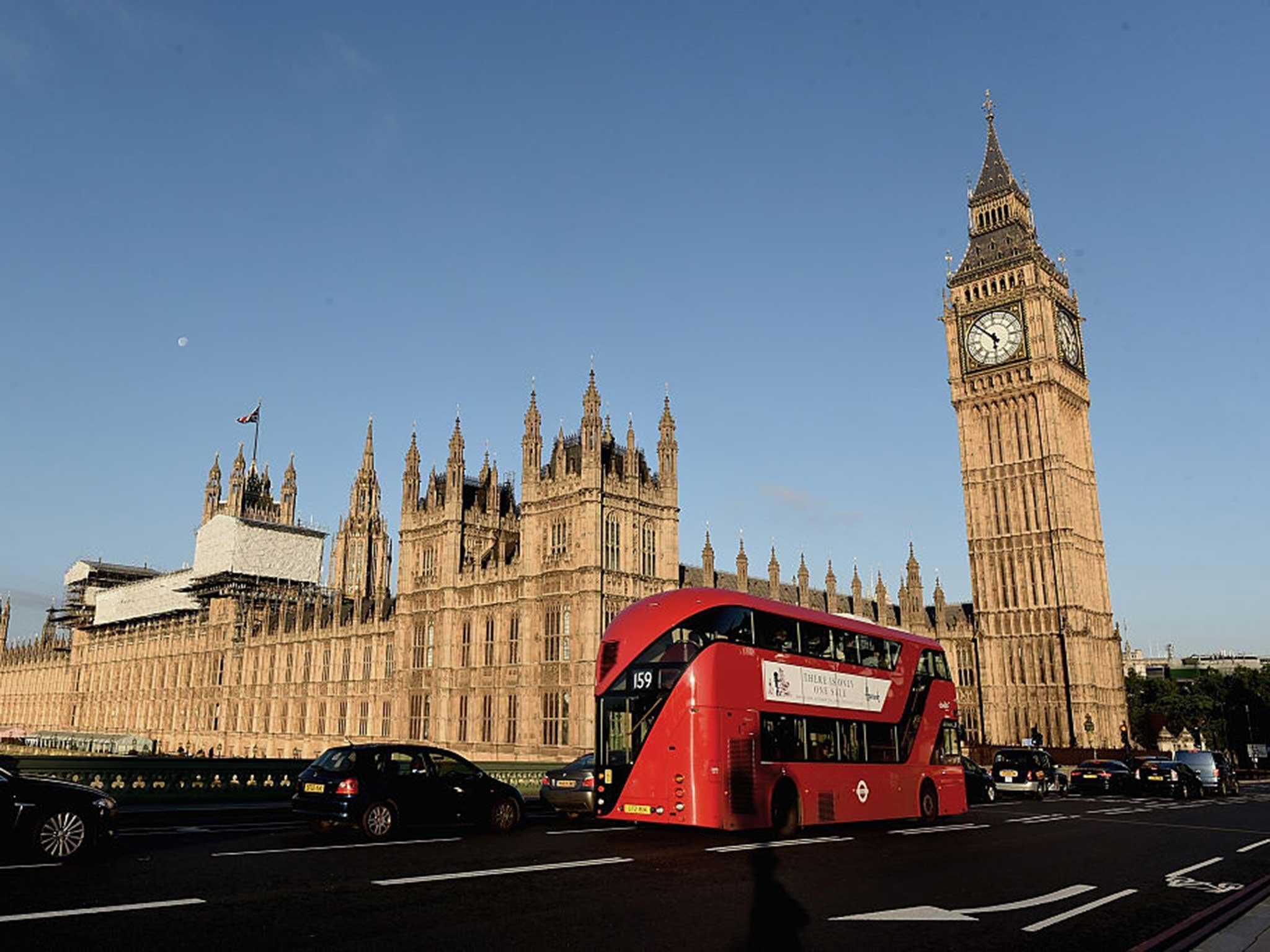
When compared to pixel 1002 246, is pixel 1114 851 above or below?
below

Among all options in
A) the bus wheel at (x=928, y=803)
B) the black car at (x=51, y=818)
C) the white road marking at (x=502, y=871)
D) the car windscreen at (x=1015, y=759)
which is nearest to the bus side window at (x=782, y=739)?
the white road marking at (x=502, y=871)

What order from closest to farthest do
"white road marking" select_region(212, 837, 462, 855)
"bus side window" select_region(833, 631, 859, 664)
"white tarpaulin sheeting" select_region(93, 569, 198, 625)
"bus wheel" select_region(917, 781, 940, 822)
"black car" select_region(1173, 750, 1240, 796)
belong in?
"white road marking" select_region(212, 837, 462, 855)
"bus side window" select_region(833, 631, 859, 664)
"bus wheel" select_region(917, 781, 940, 822)
"black car" select_region(1173, 750, 1240, 796)
"white tarpaulin sheeting" select_region(93, 569, 198, 625)

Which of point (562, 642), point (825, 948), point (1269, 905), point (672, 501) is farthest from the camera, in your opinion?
point (672, 501)

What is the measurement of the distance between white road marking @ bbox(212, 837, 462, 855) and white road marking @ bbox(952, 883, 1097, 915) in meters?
9.10

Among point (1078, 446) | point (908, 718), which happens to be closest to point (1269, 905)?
point (908, 718)

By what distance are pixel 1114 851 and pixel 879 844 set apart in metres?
4.32

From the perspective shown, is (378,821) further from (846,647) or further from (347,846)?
(846,647)

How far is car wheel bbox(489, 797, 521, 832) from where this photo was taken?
62.1 feet

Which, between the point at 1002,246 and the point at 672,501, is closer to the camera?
the point at 672,501

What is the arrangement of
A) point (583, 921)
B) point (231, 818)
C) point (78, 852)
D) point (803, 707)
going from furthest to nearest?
point (231, 818) < point (803, 707) < point (78, 852) < point (583, 921)

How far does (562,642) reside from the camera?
54.4m

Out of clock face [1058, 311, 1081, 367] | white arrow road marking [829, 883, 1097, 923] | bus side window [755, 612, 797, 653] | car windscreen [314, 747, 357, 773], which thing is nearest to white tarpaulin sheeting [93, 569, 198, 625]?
clock face [1058, 311, 1081, 367]

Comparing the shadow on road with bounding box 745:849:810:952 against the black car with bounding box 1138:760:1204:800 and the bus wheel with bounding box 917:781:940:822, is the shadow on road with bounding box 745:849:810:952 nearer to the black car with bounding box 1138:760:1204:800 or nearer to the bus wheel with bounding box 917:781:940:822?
the bus wheel with bounding box 917:781:940:822

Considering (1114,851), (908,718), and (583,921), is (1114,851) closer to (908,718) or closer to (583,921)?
(908,718)
